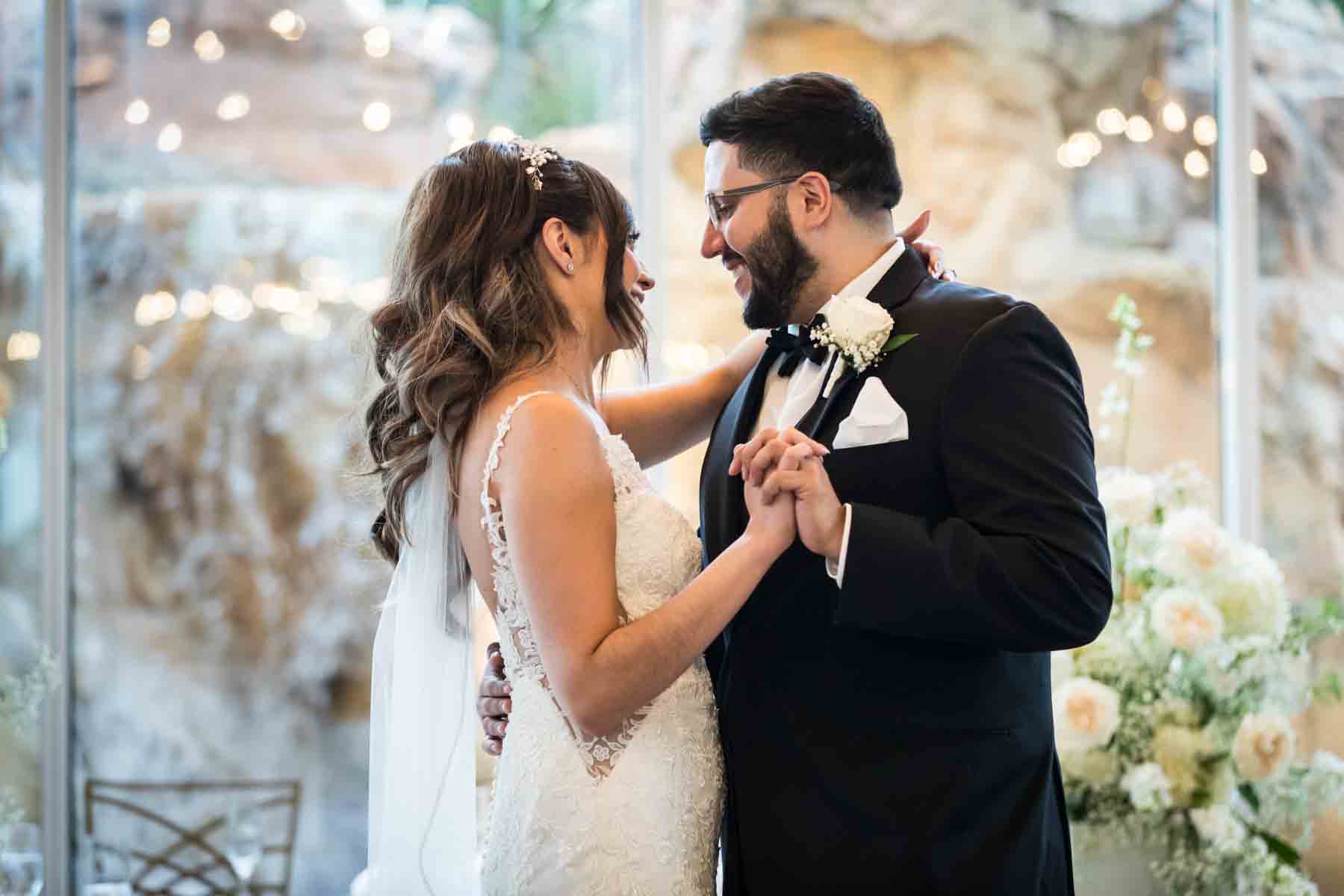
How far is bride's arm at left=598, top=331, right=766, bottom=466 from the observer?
8.38ft

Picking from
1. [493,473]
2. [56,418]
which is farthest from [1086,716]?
[56,418]

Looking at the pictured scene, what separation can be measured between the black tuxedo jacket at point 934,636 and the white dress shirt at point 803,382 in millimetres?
78

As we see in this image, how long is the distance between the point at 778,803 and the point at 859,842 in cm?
14

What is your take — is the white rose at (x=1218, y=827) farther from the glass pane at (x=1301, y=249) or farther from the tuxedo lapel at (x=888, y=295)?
the tuxedo lapel at (x=888, y=295)

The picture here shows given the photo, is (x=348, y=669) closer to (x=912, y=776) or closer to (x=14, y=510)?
(x=14, y=510)

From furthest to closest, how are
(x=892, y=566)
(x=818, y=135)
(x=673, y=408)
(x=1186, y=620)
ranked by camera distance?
(x=1186, y=620), (x=673, y=408), (x=818, y=135), (x=892, y=566)

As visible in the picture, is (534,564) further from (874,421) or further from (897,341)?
(897,341)

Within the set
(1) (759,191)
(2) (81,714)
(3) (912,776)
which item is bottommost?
(2) (81,714)

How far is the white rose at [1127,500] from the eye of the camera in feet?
9.74

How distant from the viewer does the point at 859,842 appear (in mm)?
1873

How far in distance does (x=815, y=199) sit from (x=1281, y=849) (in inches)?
81.8

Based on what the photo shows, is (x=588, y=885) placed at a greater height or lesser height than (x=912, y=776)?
lesser

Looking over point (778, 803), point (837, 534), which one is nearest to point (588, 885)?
point (778, 803)

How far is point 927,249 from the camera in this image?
2264 mm
